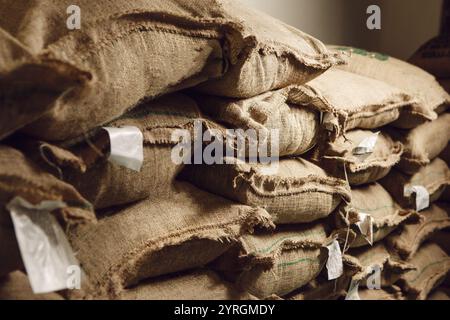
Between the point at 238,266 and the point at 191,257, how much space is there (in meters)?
0.12

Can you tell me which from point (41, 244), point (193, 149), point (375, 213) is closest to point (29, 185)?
point (41, 244)

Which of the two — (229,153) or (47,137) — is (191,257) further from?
(47,137)

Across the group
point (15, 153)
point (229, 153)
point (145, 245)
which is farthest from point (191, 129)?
point (15, 153)

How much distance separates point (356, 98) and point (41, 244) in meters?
0.90

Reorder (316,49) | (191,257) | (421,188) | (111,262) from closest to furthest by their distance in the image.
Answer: (111,262)
(191,257)
(316,49)
(421,188)

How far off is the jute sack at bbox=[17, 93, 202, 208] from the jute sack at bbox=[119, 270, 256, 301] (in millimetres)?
149

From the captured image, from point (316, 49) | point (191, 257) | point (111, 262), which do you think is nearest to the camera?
point (111, 262)

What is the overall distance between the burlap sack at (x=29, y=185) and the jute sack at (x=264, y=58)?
0.39m

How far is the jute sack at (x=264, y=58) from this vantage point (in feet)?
3.39

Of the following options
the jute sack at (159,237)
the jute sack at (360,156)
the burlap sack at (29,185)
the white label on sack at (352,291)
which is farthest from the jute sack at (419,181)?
the burlap sack at (29,185)

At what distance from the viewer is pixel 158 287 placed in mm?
1013

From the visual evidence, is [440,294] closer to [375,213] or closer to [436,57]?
[375,213]

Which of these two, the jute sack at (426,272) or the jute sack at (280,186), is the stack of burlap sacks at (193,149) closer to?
the jute sack at (280,186)

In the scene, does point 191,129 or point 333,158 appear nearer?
point 191,129
